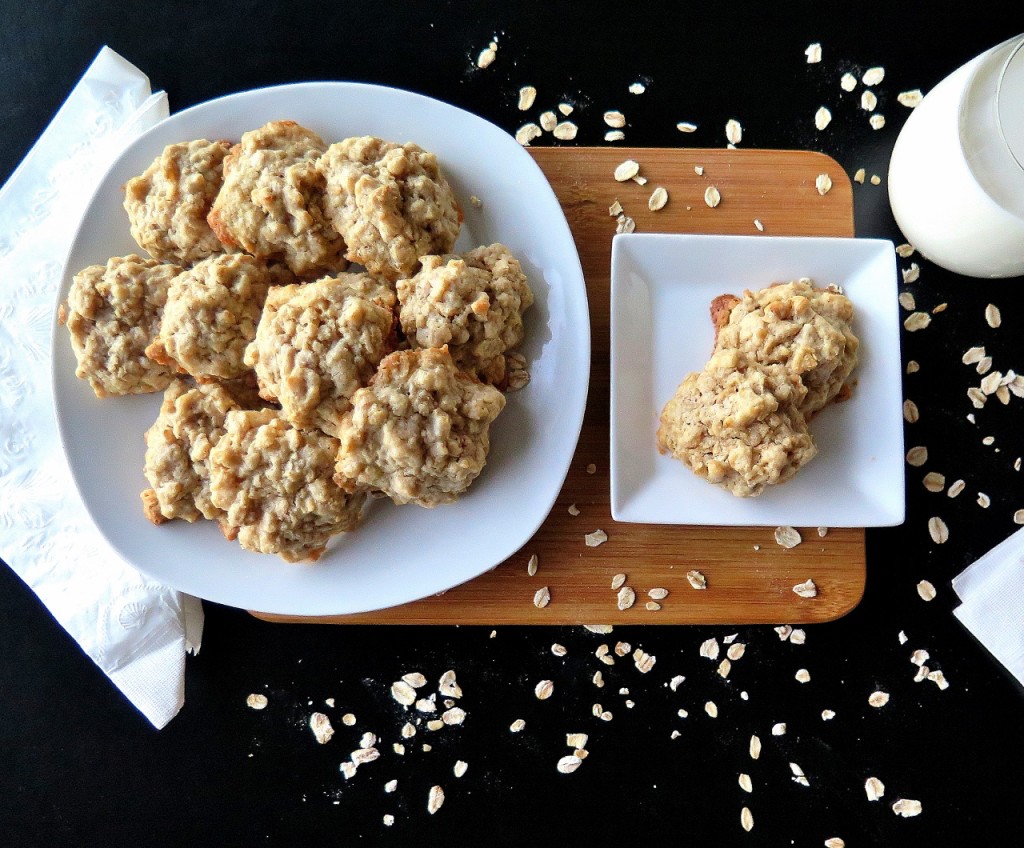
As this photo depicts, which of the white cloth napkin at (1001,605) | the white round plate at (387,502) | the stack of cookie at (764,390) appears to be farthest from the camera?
the white cloth napkin at (1001,605)

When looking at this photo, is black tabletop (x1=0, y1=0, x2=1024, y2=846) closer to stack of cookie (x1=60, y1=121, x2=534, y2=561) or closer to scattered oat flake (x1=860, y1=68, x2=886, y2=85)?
scattered oat flake (x1=860, y1=68, x2=886, y2=85)

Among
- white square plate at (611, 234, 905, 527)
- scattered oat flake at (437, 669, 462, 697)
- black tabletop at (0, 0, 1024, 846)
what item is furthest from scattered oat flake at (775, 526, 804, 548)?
scattered oat flake at (437, 669, 462, 697)

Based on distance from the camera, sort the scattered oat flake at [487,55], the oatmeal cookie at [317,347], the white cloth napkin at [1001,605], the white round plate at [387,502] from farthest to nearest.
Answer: the scattered oat flake at [487,55] < the white cloth napkin at [1001,605] < the white round plate at [387,502] < the oatmeal cookie at [317,347]

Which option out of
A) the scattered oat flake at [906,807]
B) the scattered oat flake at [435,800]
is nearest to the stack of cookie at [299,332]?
the scattered oat flake at [435,800]

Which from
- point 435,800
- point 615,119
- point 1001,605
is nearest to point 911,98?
point 615,119

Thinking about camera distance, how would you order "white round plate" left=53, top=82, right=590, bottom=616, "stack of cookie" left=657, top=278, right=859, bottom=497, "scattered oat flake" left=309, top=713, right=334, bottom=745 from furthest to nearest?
"scattered oat flake" left=309, top=713, right=334, bottom=745 < "white round plate" left=53, top=82, right=590, bottom=616 < "stack of cookie" left=657, top=278, right=859, bottom=497

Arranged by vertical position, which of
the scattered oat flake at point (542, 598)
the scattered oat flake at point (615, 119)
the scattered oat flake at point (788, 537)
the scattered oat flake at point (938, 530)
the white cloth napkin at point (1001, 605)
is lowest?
the white cloth napkin at point (1001, 605)

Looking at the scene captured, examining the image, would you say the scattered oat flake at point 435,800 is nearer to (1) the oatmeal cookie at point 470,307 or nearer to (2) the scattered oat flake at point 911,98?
(1) the oatmeal cookie at point 470,307
